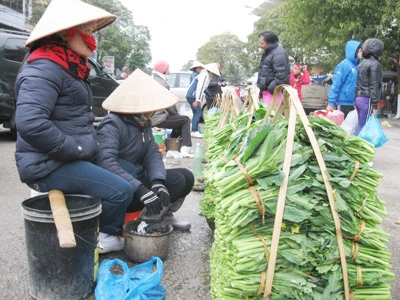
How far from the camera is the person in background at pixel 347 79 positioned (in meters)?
6.75

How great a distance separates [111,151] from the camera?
3141 mm

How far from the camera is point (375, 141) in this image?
20.0 ft

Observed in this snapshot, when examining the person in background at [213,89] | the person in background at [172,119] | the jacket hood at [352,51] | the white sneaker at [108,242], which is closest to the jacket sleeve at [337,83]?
the jacket hood at [352,51]

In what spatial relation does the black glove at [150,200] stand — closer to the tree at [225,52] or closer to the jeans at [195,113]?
the jeans at [195,113]

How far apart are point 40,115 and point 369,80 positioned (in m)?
5.43

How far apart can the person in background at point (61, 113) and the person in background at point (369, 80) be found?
481 centimetres

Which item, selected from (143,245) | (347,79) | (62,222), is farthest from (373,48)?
(62,222)

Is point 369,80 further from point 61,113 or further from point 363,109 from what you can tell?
point 61,113

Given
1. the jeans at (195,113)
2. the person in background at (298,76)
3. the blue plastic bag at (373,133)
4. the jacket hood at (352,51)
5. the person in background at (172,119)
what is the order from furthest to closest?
the jeans at (195,113)
the person in background at (298,76)
the person in background at (172,119)
the jacket hood at (352,51)
the blue plastic bag at (373,133)

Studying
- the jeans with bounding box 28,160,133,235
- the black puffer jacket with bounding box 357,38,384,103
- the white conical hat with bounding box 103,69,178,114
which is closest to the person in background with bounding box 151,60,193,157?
the black puffer jacket with bounding box 357,38,384,103

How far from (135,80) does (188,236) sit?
1509mm

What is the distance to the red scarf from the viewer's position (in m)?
2.66

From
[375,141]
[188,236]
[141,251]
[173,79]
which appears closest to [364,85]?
[375,141]

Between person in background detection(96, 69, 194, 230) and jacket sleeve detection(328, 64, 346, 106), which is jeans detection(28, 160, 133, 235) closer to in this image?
person in background detection(96, 69, 194, 230)
